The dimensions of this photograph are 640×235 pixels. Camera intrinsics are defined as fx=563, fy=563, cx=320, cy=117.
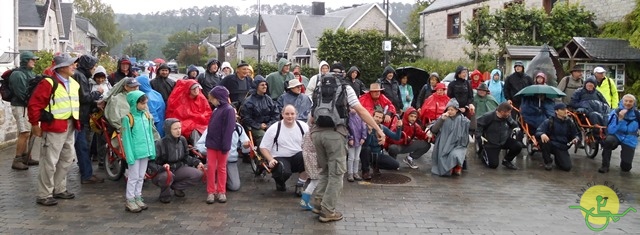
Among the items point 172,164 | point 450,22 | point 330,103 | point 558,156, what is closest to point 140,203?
point 172,164

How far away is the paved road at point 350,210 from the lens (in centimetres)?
600

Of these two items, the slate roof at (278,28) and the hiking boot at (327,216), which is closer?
the hiking boot at (327,216)

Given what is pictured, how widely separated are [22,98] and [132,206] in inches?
135

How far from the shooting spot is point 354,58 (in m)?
35.0

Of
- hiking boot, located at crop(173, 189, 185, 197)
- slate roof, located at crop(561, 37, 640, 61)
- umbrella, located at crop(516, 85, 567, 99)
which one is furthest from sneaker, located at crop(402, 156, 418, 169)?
Result: slate roof, located at crop(561, 37, 640, 61)

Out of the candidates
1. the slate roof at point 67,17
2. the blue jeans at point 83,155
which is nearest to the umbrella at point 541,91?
the blue jeans at point 83,155

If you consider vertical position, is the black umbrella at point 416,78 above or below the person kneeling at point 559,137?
above

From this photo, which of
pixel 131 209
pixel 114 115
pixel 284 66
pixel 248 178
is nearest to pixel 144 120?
pixel 114 115

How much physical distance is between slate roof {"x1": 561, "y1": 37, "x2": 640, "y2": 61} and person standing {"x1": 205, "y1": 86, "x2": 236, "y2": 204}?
14.8 meters

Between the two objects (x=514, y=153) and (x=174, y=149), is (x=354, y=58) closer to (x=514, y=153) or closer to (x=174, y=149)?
(x=514, y=153)

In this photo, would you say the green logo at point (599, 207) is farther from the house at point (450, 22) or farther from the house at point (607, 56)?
the house at point (450, 22)

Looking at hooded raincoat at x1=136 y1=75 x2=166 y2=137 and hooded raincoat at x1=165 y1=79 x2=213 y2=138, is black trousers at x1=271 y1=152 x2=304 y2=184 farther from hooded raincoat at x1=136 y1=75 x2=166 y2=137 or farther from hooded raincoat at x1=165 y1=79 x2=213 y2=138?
hooded raincoat at x1=136 y1=75 x2=166 y2=137

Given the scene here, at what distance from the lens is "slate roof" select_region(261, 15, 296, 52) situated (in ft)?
195

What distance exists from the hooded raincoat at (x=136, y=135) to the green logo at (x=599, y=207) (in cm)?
514
